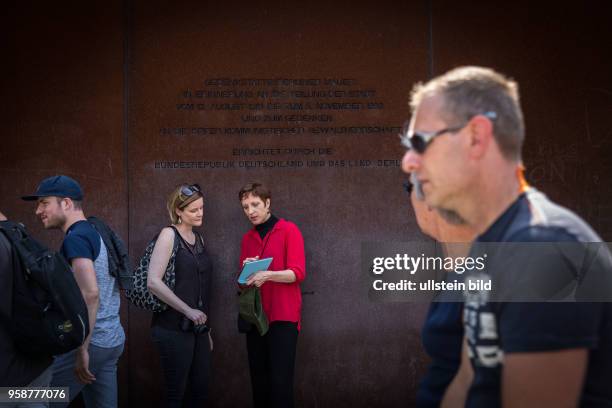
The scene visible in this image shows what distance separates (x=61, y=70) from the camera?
6117 mm

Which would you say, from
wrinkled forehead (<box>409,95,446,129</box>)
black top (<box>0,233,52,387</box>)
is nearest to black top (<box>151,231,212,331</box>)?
black top (<box>0,233,52,387</box>)

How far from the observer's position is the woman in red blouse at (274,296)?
495 centimetres

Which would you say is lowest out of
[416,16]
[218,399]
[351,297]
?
[218,399]

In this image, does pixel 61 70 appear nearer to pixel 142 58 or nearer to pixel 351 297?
pixel 142 58

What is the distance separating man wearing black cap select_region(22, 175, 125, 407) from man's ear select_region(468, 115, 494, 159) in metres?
2.80

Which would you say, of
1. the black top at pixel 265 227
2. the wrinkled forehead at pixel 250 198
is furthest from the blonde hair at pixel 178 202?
the black top at pixel 265 227

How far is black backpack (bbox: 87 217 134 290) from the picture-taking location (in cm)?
417

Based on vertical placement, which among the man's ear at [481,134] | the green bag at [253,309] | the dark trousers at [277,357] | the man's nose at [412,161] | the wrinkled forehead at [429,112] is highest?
the wrinkled forehead at [429,112]

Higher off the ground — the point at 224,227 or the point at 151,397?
the point at 224,227

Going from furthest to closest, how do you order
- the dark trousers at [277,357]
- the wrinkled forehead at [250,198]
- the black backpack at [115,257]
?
1. the wrinkled forehead at [250,198]
2. the dark trousers at [277,357]
3. the black backpack at [115,257]

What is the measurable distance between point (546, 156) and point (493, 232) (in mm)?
4996

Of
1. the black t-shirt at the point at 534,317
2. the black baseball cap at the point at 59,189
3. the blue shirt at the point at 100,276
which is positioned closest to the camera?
the black t-shirt at the point at 534,317

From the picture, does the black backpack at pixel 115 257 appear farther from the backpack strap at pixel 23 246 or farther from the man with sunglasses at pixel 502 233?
the man with sunglasses at pixel 502 233

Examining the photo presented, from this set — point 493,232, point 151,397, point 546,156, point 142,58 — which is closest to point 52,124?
point 142,58
